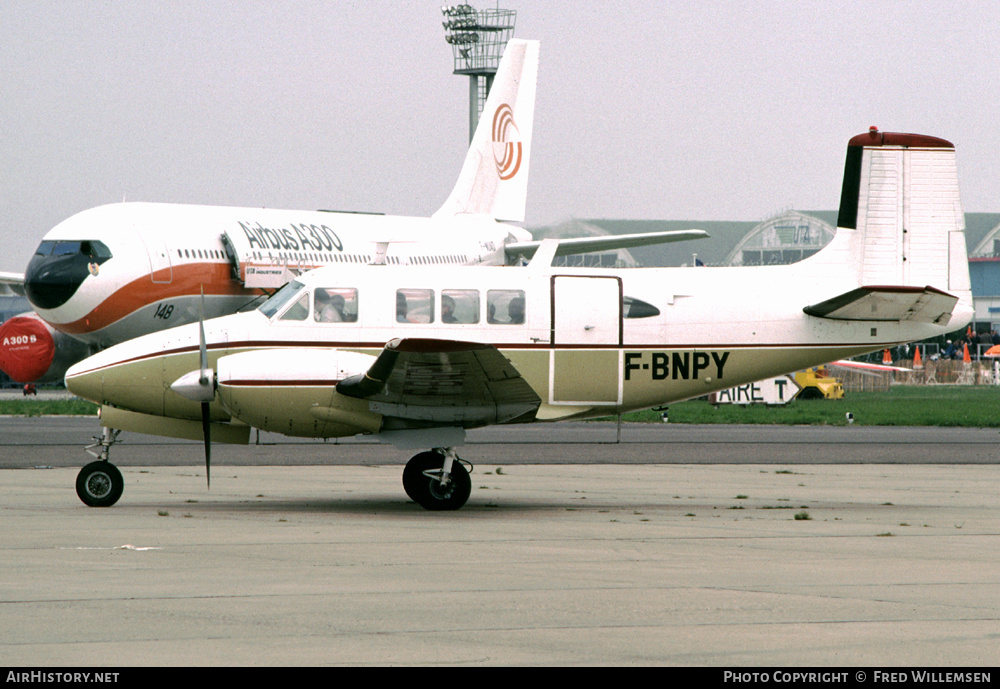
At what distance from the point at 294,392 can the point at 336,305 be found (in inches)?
49.8

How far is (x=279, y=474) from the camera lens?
1923 cm

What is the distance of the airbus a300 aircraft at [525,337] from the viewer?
14180mm

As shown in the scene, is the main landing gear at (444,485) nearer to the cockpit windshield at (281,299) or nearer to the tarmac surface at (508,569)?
the tarmac surface at (508,569)

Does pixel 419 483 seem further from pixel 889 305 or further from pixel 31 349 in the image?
pixel 31 349

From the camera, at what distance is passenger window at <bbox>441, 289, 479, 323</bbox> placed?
48.6ft

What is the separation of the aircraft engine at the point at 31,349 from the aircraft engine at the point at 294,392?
2032cm

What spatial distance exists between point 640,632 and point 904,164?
1083 centimetres

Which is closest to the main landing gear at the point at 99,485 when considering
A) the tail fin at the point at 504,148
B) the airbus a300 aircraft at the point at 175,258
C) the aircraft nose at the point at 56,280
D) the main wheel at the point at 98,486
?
the main wheel at the point at 98,486

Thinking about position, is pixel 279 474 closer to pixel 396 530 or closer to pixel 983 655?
pixel 396 530

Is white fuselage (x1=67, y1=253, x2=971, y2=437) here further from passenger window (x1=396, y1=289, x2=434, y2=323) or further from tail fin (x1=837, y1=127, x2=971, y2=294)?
tail fin (x1=837, y1=127, x2=971, y2=294)

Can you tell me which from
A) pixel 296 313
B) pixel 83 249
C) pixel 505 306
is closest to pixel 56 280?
pixel 83 249

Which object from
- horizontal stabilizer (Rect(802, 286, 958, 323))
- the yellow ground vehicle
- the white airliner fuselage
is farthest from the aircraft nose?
the yellow ground vehicle

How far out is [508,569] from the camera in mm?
9742

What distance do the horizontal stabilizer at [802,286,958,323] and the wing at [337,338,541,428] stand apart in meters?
4.19
